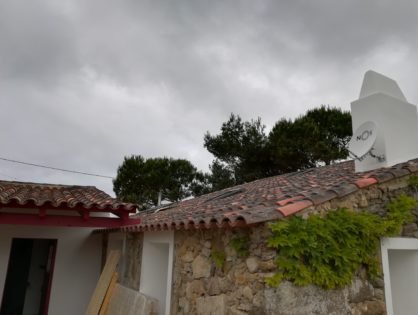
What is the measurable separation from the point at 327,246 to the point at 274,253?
72cm

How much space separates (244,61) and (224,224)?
795 cm

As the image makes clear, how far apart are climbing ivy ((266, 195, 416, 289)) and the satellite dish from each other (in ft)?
5.40

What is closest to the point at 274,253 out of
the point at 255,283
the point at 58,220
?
the point at 255,283

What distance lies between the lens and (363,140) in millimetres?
5867

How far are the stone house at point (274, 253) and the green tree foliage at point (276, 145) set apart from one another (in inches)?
482

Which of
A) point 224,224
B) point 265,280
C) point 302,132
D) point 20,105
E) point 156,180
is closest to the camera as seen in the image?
point 265,280

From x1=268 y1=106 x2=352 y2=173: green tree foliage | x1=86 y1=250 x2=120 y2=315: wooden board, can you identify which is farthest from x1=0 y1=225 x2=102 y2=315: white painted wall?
x1=268 y1=106 x2=352 y2=173: green tree foliage

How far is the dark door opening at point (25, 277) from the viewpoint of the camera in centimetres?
1049

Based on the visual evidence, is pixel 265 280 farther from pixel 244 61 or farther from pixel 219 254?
pixel 244 61

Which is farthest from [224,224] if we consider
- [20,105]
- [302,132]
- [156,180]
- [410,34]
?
[156,180]

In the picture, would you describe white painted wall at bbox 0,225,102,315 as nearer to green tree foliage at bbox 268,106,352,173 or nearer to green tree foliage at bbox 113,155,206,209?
green tree foliage at bbox 268,106,352,173

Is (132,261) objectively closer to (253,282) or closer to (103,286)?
(103,286)

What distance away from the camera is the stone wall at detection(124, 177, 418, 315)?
11.0 feet

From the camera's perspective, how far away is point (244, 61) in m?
10.4
